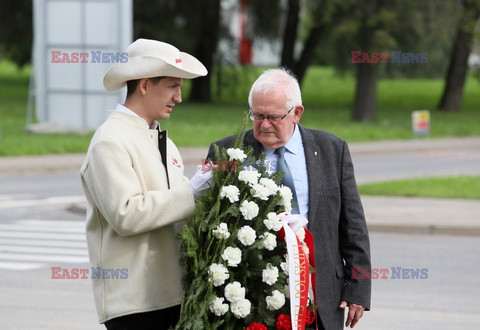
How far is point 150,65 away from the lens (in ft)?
13.0

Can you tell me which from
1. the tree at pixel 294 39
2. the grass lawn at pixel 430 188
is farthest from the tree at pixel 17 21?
the grass lawn at pixel 430 188

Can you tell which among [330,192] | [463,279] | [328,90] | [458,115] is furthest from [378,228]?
[328,90]

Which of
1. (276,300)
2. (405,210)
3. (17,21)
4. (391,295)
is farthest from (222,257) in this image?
(17,21)

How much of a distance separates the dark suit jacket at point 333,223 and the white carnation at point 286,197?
0.94 ft

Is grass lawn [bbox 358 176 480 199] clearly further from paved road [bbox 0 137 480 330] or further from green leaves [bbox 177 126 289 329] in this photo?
green leaves [bbox 177 126 289 329]

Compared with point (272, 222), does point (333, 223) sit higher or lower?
lower

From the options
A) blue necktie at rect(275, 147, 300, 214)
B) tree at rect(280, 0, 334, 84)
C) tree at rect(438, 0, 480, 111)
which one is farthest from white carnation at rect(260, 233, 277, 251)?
tree at rect(438, 0, 480, 111)

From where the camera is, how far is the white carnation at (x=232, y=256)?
12.5ft

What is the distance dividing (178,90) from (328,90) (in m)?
54.3

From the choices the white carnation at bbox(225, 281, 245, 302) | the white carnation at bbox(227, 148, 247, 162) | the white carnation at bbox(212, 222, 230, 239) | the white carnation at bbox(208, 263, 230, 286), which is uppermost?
the white carnation at bbox(227, 148, 247, 162)

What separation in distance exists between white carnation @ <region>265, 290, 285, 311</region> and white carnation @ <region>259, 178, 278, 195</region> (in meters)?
0.39

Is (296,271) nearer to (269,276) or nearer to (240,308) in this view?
(269,276)

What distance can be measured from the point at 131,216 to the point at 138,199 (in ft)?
0.27

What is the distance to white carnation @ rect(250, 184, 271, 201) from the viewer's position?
390 cm
